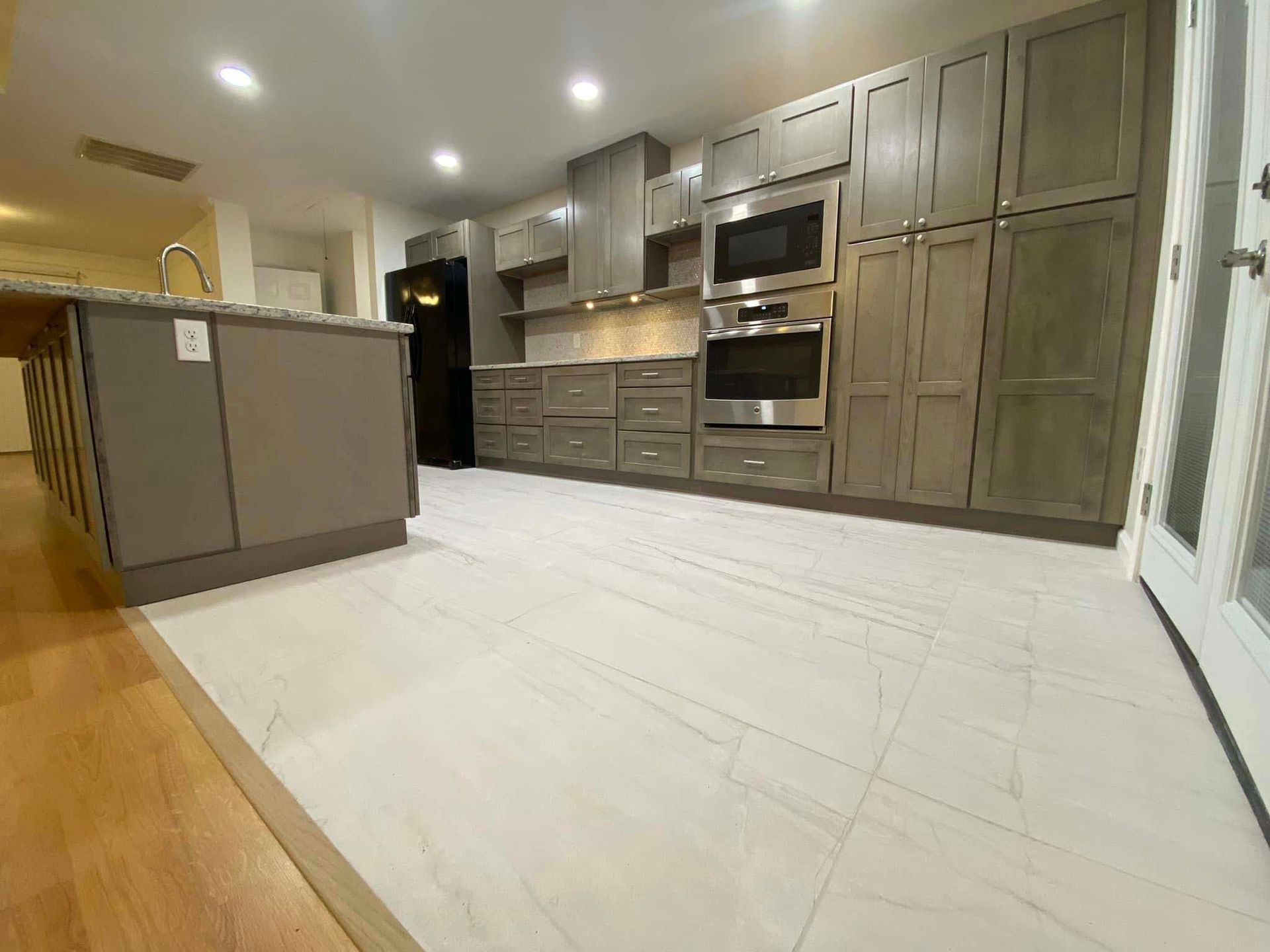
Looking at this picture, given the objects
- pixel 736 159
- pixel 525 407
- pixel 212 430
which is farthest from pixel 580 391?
pixel 212 430

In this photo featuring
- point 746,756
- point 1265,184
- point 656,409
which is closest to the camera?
point 746,756

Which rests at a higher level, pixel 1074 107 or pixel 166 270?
pixel 1074 107

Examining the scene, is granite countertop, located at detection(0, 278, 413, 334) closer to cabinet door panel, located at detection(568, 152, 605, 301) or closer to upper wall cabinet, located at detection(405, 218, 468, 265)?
cabinet door panel, located at detection(568, 152, 605, 301)

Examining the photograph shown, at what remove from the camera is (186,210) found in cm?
495

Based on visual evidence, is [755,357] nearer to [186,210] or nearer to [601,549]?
[601,549]

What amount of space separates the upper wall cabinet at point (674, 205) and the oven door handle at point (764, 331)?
78cm

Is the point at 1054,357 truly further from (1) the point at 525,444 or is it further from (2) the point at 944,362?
(1) the point at 525,444

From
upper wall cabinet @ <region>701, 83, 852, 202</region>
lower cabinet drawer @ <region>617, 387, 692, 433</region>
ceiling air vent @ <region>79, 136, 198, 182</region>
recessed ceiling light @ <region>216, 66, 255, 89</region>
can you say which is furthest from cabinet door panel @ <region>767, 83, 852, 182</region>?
ceiling air vent @ <region>79, 136, 198, 182</region>

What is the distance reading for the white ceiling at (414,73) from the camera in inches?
94.2

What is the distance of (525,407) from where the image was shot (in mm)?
3928

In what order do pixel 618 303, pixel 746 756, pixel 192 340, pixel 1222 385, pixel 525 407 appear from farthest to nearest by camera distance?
1. pixel 525 407
2. pixel 618 303
3. pixel 192 340
4. pixel 1222 385
5. pixel 746 756

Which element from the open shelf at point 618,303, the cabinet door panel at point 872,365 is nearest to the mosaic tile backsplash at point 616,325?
the open shelf at point 618,303

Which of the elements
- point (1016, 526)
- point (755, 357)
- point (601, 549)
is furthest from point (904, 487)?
point (601, 549)

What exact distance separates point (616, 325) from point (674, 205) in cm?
105
